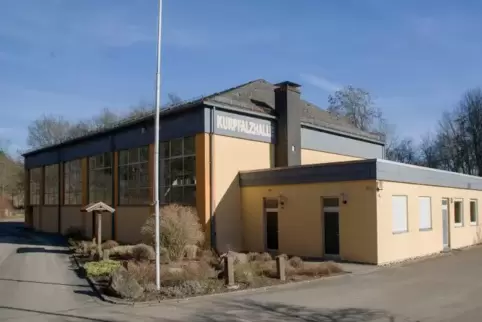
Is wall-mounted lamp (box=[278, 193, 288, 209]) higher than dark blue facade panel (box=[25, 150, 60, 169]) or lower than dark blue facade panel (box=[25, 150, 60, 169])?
lower

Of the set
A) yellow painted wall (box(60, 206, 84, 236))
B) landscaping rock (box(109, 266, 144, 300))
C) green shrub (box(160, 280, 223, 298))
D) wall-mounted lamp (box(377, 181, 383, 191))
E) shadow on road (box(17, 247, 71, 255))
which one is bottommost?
shadow on road (box(17, 247, 71, 255))

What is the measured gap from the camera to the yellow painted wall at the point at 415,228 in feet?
66.7

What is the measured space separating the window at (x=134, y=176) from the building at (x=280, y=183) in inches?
2.4

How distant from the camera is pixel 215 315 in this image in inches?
427

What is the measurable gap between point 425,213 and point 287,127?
8.35 meters

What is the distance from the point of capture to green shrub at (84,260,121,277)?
55.6 feet

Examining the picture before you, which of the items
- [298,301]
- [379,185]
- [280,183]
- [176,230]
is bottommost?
[298,301]

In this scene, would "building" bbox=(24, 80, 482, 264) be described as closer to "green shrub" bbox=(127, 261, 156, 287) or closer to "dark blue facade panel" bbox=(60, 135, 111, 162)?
"dark blue facade panel" bbox=(60, 135, 111, 162)

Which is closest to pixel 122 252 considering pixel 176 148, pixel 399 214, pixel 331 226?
pixel 176 148

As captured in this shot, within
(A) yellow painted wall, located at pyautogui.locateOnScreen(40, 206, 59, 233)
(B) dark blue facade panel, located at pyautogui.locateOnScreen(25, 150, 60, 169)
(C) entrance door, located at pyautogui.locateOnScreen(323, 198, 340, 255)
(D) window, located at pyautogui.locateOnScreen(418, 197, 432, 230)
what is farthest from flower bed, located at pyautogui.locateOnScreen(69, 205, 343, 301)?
(B) dark blue facade panel, located at pyautogui.locateOnScreen(25, 150, 60, 169)

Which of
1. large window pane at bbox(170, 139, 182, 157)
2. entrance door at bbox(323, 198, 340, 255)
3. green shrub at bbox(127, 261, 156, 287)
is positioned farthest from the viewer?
large window pane at bbox(170, 139, 182, 157)

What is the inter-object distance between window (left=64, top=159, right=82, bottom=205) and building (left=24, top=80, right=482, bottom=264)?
376 cm

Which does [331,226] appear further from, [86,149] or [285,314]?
[86,149]

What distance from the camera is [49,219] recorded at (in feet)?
146
